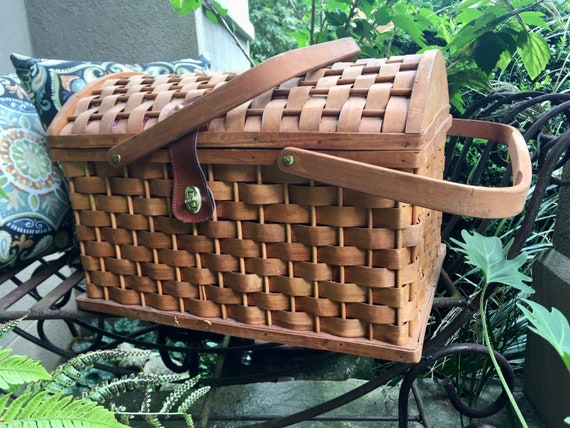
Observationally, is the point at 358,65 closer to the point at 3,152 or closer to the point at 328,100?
the point at 328,100

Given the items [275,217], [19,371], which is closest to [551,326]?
[275,217]

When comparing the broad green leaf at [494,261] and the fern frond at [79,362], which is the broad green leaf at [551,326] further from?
the fern frond at [79,362]

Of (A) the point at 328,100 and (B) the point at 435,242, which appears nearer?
(A) the point at 328,100

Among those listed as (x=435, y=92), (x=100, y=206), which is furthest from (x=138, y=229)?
(x=435, y=92)

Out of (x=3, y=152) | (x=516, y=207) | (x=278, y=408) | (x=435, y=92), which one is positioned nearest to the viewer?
(x=516, y=207)

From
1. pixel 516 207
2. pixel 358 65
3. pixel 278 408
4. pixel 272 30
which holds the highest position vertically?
pixel 358 65

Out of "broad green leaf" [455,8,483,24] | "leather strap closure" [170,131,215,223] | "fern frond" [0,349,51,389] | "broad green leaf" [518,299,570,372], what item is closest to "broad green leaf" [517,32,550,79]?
"broad green leaf" [455,8,483,24]

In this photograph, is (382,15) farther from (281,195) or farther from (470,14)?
(281,195)

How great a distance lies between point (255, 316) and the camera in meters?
0.67

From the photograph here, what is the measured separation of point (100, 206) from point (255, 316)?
327 mm

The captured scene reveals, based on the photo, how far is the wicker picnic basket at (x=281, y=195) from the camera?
21.2 inches

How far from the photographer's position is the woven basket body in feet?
1.84

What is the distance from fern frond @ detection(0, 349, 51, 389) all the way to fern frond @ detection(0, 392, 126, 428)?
0.06 feet

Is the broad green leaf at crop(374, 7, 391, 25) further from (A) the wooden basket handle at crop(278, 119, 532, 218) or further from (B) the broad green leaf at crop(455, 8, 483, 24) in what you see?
(A) the wooden basket handle at crop(278, 119, 532, 218)
